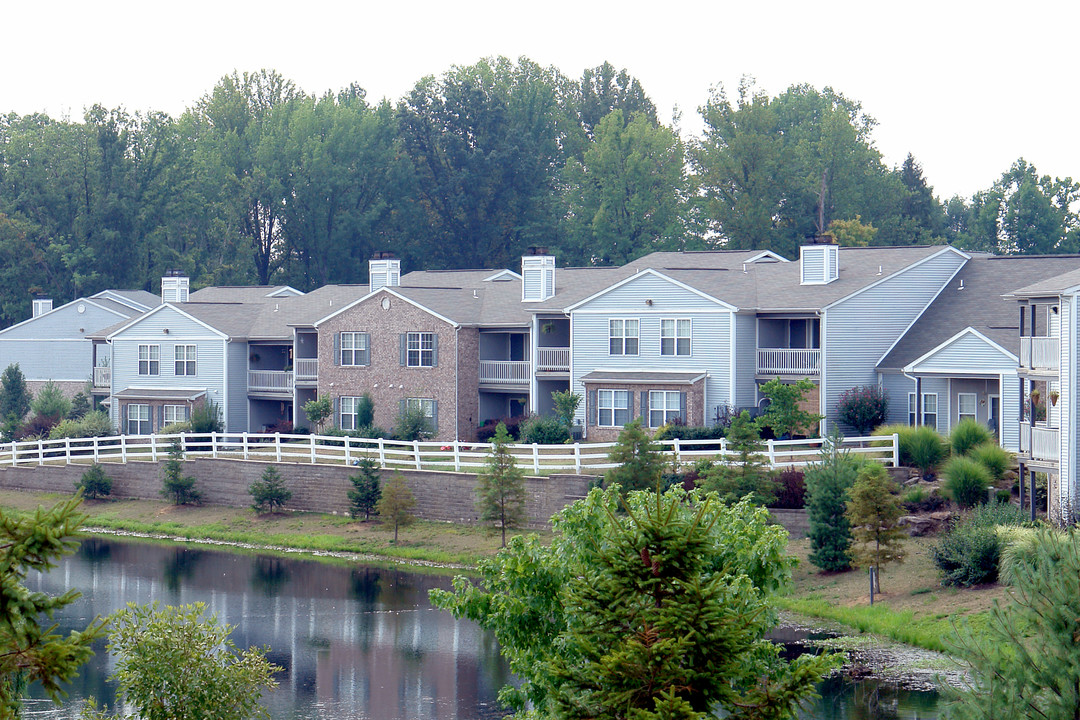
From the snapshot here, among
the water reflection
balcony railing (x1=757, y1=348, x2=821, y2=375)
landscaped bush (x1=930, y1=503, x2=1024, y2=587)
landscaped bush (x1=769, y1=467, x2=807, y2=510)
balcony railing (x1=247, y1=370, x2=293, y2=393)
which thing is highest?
balcony railing (x1=757, y1=348, x2=821, y2=375)

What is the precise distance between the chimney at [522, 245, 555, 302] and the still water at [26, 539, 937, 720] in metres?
17.7

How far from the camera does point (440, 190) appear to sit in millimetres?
90125

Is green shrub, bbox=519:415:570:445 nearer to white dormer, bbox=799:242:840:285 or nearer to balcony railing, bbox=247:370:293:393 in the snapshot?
white dormer, bbox=799:242:840:285

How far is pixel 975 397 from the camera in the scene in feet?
135

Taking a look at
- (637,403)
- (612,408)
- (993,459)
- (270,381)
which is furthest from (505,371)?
(993,459)

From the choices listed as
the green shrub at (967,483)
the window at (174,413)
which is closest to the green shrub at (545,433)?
the green shrub at (967,483)

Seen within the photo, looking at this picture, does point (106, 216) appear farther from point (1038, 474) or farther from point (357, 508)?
point (1038, 474)

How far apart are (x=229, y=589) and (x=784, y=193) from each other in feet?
189

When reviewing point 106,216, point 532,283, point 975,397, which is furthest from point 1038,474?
point 106,216

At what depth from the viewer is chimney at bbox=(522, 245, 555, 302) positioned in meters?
52.4

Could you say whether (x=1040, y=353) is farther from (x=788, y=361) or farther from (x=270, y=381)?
(x=270, y=381)

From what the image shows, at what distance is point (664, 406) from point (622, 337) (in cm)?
325

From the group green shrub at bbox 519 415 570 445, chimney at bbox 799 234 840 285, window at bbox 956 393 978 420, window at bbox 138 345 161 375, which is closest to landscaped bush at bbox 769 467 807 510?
window at bbox 956 393 978 420

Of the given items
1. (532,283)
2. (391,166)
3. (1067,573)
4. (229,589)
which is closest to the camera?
(1067,573)
